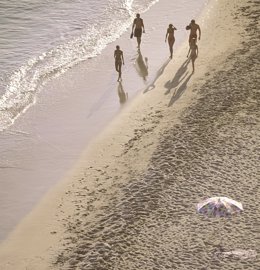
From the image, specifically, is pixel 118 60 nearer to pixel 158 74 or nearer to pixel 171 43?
pixel 158 74

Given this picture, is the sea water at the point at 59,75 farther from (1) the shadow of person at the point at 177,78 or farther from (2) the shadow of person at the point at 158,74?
(1) the shadow of person at the point at 177,78

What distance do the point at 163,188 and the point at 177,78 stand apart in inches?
254

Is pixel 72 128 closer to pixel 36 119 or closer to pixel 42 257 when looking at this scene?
pixel 36 119

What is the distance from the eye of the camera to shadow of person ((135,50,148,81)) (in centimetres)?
2109

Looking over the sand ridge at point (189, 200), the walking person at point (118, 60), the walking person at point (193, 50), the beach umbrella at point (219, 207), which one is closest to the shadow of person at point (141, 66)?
the walking person at point (118, 60)

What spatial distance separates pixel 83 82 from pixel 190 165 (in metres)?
6.52

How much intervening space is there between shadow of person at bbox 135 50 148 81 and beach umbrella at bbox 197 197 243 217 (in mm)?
7806

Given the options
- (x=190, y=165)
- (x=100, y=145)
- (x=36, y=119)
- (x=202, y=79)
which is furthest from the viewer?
(x=202, y=79)

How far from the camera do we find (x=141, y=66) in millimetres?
21594

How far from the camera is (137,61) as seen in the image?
866 inches

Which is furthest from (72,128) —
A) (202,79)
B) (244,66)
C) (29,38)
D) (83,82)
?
(29,38)

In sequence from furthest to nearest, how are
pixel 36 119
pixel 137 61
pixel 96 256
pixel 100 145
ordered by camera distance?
pixel 137 61 < pixel 36 119 < pixel 100 145 < pixel 96 256

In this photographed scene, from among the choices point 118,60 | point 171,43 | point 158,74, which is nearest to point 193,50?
point 171,43

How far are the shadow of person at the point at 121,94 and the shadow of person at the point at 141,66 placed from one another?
2.93 feet
